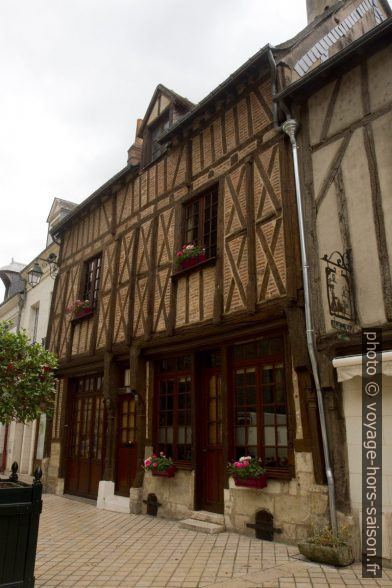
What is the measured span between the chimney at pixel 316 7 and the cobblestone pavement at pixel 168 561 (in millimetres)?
8747

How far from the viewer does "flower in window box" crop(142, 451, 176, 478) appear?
693 centimetres

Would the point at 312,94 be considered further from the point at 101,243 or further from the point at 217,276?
the point at 101,243

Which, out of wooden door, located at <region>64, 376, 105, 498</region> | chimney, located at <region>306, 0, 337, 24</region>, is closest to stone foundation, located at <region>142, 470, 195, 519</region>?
wooden door, located at <region>64, 376, 105, 498</region>

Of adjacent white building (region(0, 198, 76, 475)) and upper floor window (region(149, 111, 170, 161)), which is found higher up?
upper floor window (region(149, 111, 170, 161))

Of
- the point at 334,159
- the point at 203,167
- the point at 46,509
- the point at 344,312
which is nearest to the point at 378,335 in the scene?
the point at 344,312

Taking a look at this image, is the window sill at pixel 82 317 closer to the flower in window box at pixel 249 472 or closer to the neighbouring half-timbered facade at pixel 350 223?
the flower in window box at pixel 249 472

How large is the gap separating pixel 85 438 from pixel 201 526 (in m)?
4.50

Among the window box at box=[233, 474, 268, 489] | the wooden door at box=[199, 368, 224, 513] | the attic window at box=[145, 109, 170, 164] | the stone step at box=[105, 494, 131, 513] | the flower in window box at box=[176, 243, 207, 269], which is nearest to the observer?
the window box at box=[233, 474, 268, 489]

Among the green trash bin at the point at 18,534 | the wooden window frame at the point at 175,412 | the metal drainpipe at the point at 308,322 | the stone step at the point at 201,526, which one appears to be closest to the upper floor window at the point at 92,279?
the wooden window frame at the point at 175,412

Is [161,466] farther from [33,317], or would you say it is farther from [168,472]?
[33,317]

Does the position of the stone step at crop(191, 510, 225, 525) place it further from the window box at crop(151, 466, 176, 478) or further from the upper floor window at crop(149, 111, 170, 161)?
the upper floor window at crop(149, 111, 170, 161)

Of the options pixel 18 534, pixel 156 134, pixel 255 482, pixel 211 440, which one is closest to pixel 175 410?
pixel 211 440

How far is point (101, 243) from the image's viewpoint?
10.4m

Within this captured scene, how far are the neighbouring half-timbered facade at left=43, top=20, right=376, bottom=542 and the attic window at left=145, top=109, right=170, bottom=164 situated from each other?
0.04m
